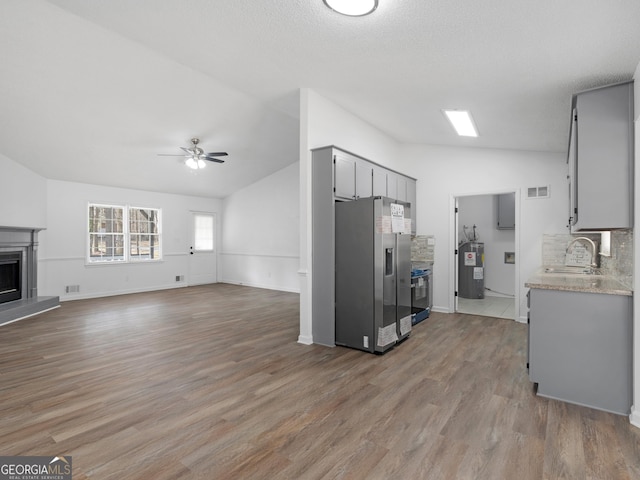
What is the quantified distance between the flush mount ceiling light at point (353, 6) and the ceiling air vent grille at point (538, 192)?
421 cm

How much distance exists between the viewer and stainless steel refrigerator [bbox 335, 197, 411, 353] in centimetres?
382

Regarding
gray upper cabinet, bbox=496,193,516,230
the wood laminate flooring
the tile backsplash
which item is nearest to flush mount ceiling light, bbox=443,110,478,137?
the tile backsplash

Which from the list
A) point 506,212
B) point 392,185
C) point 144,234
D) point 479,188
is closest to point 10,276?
point 144,234

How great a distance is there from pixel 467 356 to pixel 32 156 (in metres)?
7.38

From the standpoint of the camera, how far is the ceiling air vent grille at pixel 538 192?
5.15 meters

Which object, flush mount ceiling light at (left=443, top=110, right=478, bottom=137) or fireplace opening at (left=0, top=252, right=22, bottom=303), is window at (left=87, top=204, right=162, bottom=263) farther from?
flush mount ceiling light at (left=443, top=110, right=478, bottom=137)

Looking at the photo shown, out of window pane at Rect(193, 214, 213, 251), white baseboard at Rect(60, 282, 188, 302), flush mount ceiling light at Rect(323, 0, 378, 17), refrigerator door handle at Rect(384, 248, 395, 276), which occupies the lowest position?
white baseboard at Rect(60, 282, 188, 302)

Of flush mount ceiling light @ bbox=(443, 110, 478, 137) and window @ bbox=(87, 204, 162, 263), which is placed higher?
flush mount ceiling light @ bbox=(443, 110, 478, 137)

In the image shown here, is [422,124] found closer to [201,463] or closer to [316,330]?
[316,330]

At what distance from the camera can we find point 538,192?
5215 mm

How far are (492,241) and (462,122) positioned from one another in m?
3.99

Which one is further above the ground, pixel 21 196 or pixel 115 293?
pixel 21 196

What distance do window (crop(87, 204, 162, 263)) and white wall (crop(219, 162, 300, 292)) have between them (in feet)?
6.18

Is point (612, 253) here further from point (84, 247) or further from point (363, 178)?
point (84, 247)
